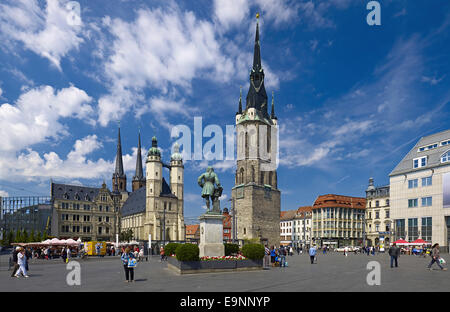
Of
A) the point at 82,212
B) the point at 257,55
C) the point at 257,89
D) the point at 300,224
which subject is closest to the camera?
the point at 82,212

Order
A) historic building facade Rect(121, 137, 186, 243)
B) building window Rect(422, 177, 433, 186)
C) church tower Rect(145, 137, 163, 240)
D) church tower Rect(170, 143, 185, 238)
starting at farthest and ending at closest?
church tower Rect(170, 143, 185, 238) → historic building facade Rect(121, 137, 186, 243) → church tower Rect(145, 137, 163, 240) → building window Rect(422, 177, 433, 186)

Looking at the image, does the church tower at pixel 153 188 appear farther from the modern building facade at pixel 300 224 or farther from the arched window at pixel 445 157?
the arched window at pixel 445 157

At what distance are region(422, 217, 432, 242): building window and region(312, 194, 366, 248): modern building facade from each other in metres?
39.7

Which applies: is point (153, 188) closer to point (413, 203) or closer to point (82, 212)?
point (82, 212)

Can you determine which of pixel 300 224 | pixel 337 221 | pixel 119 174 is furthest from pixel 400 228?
pixel 119 174

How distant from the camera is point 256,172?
91062mm

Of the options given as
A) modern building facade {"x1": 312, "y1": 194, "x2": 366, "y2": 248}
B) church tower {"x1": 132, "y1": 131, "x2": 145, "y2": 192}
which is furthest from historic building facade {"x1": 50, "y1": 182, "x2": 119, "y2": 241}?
modern building facade {"x1": 312, "y1": 194, "x2": 366, "y2": 248}

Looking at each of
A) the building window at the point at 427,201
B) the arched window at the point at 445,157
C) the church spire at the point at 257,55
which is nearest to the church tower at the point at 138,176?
the church spire at the point at 257,55

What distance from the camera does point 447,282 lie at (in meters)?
16.7

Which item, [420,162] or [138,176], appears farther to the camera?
[138,176]

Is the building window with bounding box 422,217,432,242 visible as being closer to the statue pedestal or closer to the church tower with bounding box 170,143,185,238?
the statue pedestal

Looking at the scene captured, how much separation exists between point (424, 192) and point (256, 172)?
40.1 meters

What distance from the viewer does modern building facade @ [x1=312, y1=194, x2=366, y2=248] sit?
9806cm
